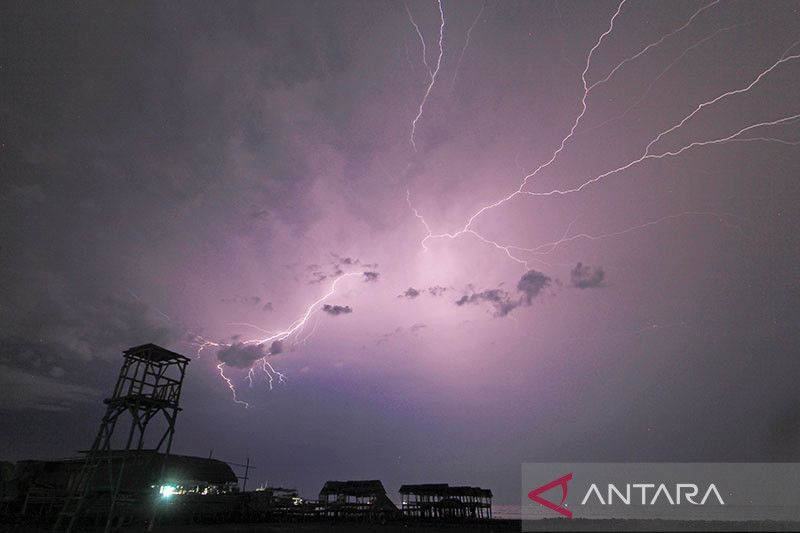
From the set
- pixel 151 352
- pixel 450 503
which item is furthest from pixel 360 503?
pixel 151 352

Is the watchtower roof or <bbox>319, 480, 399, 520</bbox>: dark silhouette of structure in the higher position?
the watchtower roof

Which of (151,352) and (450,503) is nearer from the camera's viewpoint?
(151,352)

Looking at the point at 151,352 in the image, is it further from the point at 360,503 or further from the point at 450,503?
the point at 450,503

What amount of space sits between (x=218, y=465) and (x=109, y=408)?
915 inches

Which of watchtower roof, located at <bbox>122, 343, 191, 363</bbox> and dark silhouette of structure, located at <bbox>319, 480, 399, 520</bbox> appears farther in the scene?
dark silhouette of structure, located at <bbox>319, 480, 399, 520</bbox>

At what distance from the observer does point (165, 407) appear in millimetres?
20719

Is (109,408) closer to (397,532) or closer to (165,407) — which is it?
(165,407)

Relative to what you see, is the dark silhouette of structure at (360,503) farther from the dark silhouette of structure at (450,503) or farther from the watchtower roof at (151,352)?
the watchtower roof at (151,352)

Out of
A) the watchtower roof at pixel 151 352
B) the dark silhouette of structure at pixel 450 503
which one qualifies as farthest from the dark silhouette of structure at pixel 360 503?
the watchtower roof at pixel 151 352

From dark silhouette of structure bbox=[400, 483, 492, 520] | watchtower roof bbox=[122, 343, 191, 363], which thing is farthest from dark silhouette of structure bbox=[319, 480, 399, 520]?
watchtower roof bbox=[122, 343, 191, 363]

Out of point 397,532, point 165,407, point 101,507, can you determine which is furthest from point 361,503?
point 165,407

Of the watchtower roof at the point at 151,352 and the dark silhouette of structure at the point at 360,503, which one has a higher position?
the watchtower roof at the point at 151,352

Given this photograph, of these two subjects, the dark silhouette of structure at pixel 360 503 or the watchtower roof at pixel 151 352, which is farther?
the dark silhouette of structure at pixel 360 503

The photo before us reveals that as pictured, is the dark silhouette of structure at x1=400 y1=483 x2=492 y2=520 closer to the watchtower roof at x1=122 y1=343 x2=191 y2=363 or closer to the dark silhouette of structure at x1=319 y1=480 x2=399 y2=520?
the dark silhouette of structure at x1=319 y1=480 x2=399 y2=520
